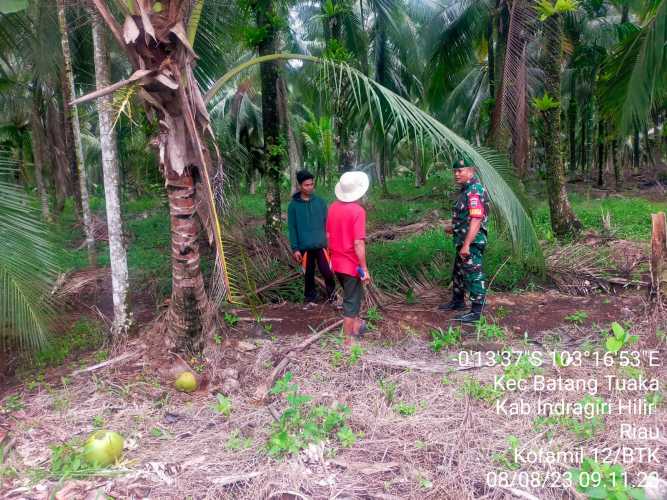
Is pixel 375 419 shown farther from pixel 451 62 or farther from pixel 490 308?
pixel 451 62

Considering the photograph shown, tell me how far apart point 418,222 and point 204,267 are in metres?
5.80

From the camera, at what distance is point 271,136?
22.8 ft

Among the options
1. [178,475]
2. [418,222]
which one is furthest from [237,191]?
[418,222]

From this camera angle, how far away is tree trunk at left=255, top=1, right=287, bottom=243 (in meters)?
6.74

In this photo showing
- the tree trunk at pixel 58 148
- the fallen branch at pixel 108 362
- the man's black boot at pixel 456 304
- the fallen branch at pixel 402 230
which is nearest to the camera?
the fallen branch at pixel 108 362

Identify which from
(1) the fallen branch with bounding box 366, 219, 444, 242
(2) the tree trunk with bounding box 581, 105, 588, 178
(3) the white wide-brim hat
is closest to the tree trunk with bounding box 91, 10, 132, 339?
(3) the white wide-brim hat

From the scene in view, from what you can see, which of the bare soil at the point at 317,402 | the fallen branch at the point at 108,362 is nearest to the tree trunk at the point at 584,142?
the bare soil at the point at 317,402

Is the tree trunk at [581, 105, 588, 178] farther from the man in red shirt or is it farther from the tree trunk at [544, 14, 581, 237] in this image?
the man in red shirt

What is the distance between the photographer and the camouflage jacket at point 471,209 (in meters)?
→ 4.79

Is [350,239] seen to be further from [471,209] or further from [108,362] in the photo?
[108,362]

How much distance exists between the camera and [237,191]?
18.5ft

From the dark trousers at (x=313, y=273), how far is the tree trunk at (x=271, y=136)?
122 centimetres

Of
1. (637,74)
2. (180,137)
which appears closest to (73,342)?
(180,137)

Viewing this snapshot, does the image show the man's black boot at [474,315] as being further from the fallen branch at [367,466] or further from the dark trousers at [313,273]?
the fallen branch at [367,466]
